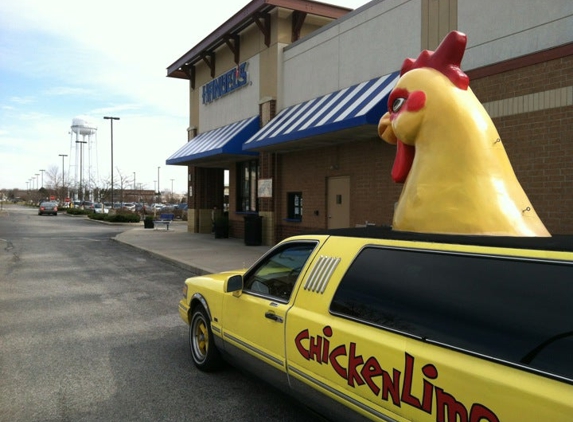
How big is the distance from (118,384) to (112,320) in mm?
2480

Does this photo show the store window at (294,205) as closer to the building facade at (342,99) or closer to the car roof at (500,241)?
the building facade at (342,99)

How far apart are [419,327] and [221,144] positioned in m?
13.9

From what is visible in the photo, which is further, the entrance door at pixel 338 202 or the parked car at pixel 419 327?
the entrance door at pixel 338 202

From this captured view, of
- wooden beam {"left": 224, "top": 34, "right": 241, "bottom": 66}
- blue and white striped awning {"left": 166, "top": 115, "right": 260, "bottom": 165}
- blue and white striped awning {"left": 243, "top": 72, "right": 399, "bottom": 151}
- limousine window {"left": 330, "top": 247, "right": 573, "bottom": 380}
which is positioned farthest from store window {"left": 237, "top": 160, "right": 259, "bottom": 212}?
limousine window {"left": 330, "top": 247, "right": 573, "bottom": 380}

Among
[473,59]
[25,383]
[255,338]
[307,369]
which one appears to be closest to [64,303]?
[25,383]

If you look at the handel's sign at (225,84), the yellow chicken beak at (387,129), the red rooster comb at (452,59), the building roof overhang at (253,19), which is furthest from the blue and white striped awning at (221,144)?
the red rooster comb at (452,59)

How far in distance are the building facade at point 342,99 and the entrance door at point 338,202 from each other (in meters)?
0.05

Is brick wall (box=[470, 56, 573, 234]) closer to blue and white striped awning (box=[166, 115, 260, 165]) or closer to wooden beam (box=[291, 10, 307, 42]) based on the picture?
wooden beam (box=[291, 10, 307, 42])

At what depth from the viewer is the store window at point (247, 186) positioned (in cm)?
1761

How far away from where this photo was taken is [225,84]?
59.7 feet

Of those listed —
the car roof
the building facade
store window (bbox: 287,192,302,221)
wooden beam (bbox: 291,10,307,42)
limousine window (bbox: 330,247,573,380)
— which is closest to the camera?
limousine window (bbox: 330,247,573,380)

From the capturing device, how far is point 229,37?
1720 centimetres

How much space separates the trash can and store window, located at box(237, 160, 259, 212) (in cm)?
188

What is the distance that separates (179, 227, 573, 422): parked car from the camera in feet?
6.22
